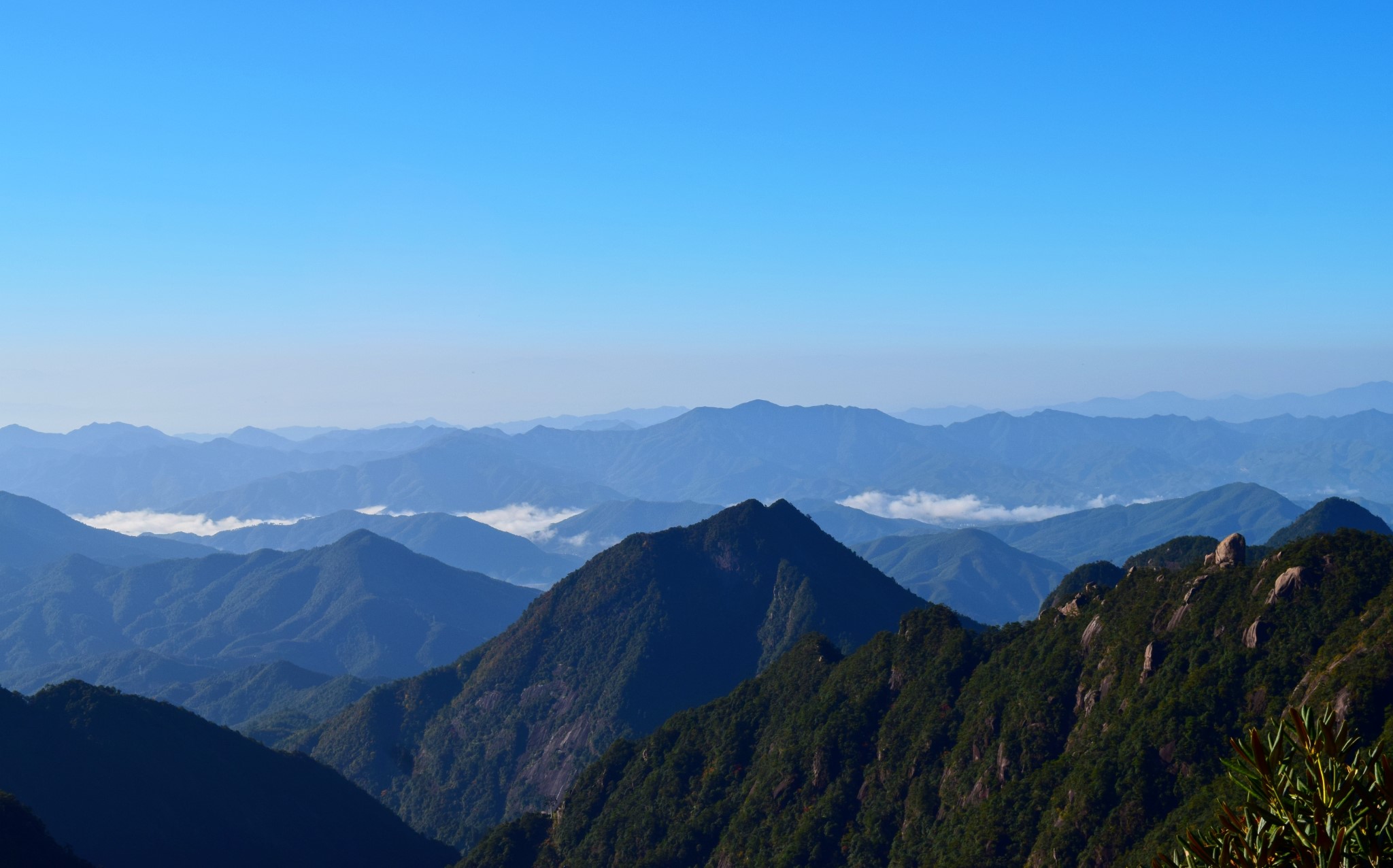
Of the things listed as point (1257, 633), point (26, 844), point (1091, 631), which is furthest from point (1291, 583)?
point (26, 844)

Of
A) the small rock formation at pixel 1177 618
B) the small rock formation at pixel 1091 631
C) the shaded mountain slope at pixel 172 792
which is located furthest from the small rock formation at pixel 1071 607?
the shaded mountain slope at pixel 172 792

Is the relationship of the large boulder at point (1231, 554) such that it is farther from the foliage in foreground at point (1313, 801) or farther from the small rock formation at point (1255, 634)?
the foliage in foreground at point (1313, 801)

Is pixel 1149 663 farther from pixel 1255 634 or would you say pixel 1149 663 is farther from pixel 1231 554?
pixel 1231 554

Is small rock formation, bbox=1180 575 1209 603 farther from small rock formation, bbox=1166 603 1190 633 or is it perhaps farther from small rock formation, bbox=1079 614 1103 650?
small rock formation, bbox=1079 614 1103 650

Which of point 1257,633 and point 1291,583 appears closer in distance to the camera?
point 1257,633

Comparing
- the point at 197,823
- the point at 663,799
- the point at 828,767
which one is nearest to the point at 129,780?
the point at 197,823

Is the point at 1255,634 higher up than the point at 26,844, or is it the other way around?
the point at 1255,634
